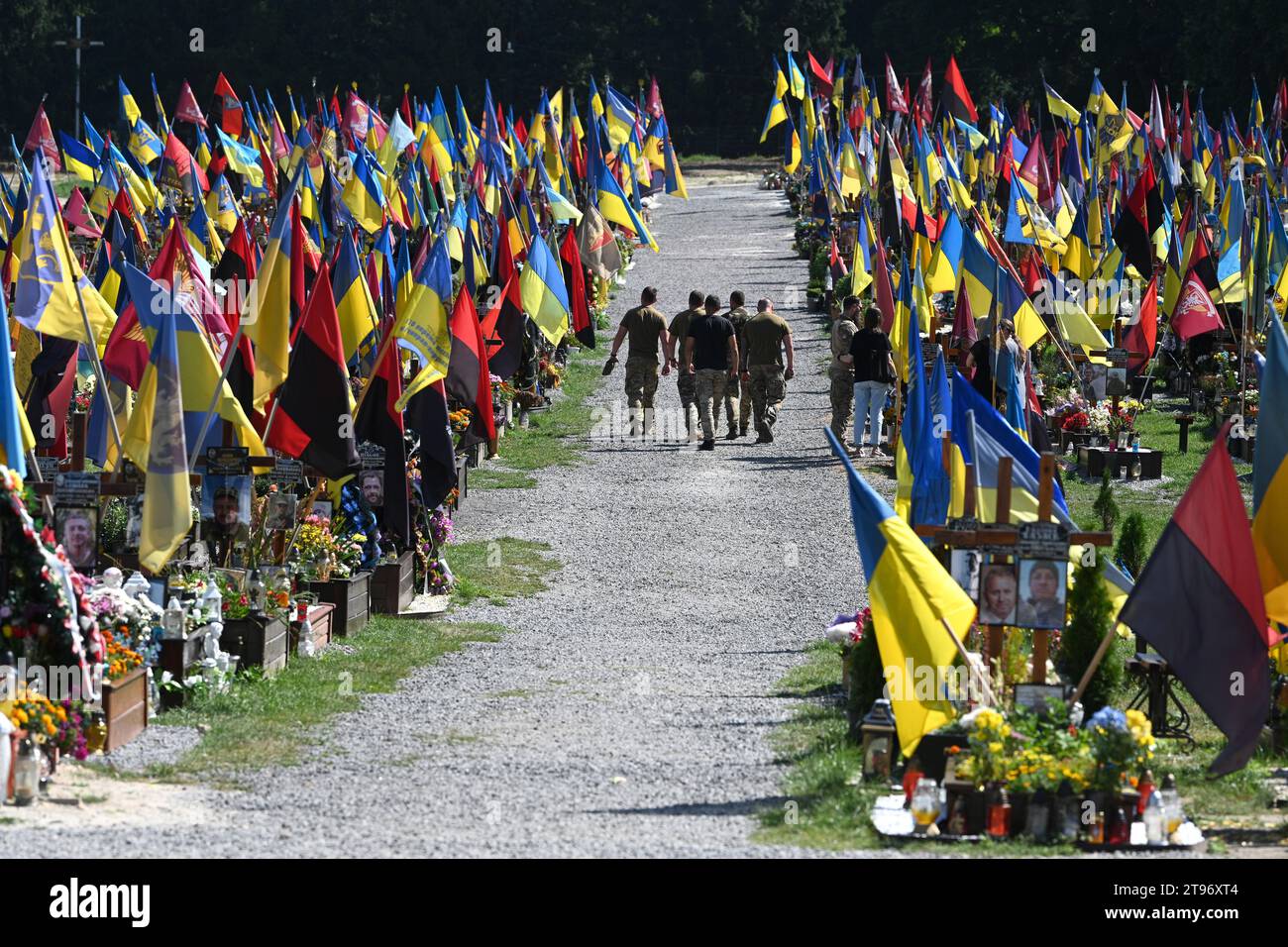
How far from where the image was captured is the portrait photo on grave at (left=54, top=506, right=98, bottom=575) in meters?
13.7

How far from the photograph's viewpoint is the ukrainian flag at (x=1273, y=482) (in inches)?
488

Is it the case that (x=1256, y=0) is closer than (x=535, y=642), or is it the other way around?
(x=535, y=642)

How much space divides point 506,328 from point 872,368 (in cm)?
380

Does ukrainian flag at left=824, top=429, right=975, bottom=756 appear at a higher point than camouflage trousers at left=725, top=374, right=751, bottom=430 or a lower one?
higher

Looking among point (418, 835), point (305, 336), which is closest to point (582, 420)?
point (305, 336)

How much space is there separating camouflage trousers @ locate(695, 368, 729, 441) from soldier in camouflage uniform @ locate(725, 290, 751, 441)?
26 centimetres

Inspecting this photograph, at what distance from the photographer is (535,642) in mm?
16859

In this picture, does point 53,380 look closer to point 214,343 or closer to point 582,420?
point 214,343

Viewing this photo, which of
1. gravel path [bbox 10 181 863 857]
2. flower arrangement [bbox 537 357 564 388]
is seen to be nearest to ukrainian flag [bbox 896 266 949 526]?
gravel path [bbox 10 181 863 857]

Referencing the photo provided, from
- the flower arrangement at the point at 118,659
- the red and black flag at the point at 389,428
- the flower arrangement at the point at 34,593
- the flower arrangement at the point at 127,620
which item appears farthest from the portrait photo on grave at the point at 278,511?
the flower arrangement at the point at 34,593

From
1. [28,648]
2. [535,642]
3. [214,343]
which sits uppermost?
[214,343]

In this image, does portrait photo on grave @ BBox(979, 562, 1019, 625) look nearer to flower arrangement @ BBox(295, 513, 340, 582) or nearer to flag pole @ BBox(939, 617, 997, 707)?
flag pole @ BBox(939, 617, 997, 707)

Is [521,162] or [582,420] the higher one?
[521,162]

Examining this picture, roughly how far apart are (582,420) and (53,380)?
9.83m
